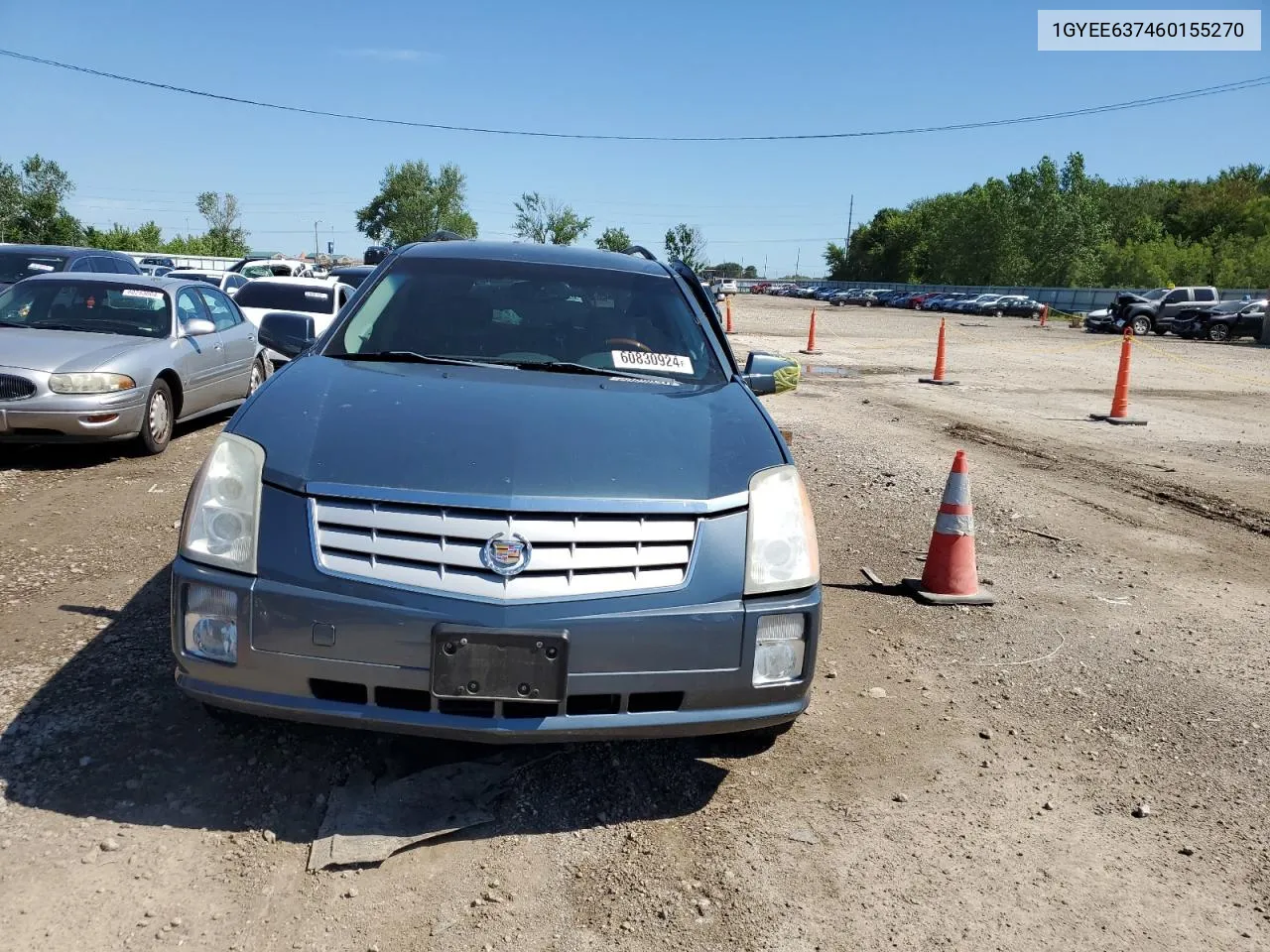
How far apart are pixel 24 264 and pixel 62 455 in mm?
6640

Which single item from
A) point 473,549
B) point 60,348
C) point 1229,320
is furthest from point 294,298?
point 1229,320

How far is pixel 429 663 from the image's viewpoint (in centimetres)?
270

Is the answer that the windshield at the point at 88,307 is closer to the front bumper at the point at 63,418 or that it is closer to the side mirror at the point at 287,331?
the front bumper at the point at 63,418

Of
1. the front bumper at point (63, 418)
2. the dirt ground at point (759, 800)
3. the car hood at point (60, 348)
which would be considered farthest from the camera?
the car hood at point (60, 348)

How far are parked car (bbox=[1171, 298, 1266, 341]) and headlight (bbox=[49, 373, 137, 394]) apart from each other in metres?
35.9

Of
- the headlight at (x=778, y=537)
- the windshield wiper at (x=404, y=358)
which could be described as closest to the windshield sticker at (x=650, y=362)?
the windshield wiper at (x=404, y=358)

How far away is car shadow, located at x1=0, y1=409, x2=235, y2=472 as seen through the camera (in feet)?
26.9

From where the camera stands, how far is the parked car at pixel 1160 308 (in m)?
38.3

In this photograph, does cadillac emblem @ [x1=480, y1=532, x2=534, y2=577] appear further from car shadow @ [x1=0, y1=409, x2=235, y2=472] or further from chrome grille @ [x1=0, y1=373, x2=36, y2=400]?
car shadow @ [x1=0, y1=409, x2=235, y2=472]

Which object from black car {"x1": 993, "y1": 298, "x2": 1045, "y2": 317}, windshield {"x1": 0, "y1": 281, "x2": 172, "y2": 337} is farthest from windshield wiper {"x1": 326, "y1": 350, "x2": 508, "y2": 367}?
black car {"x1": 993, "y1": 298, "x2": 1045, "y2": 317}

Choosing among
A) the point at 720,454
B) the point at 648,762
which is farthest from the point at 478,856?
the point at 720,454

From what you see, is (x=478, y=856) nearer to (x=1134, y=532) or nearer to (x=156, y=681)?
(x=156, y=681)

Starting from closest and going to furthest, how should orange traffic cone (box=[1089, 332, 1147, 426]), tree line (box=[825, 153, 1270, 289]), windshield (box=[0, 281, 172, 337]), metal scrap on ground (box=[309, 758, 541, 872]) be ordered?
metal scrap on ground (box=[309, 758, 541, 872]) < windshield (box=[0, 281, 172, 337]) < orange traffic cone (box=[1089, 332, 1147, 426]) < tree line (box=[825, 153, 1270, 289])

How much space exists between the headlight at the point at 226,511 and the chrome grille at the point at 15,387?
5.83 metres
